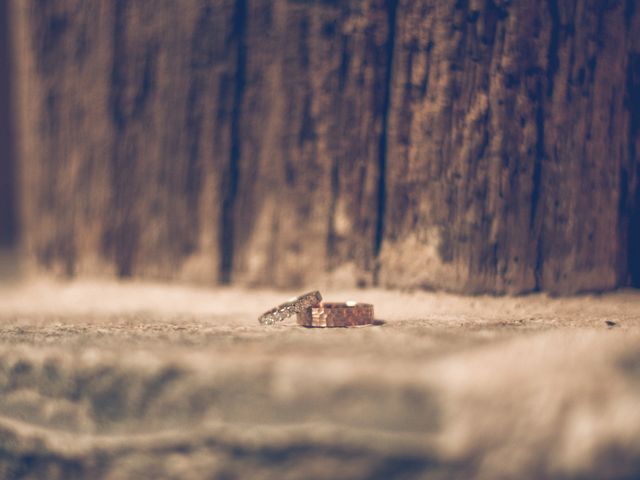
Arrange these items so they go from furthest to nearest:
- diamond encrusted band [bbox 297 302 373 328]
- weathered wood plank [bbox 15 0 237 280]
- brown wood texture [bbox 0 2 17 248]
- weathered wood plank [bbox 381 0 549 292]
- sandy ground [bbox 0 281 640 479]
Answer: brown wood texture [bbox 0 2 17 248] < weathered wood plank [bbox 15 0 237 280] < weathered wood plank [bbox 381 0 549 292] < diamond encrusted band [bbox 297 302 373 328] < sandy ground [bbox 0 281 640 479]

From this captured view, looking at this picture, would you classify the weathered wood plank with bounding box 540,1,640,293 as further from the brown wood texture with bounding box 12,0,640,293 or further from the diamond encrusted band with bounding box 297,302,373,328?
the diamond encrusted band with bounding box 297,302,373,328

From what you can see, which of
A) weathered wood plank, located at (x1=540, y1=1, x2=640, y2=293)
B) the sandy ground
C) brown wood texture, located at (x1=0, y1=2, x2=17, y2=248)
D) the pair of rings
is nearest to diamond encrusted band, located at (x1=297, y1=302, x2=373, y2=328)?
the pair of rings

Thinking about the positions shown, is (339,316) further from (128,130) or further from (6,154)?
(6,154)

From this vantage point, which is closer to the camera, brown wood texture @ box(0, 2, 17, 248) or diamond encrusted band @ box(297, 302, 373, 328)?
diamond encrusted band @ box(297, 302, 373, 328)

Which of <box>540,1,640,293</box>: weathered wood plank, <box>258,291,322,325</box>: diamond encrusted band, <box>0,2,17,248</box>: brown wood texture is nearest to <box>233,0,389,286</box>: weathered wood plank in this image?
<box>258,291,322,325</box>: diamond encrusted band

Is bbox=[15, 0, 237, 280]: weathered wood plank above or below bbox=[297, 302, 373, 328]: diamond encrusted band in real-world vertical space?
above

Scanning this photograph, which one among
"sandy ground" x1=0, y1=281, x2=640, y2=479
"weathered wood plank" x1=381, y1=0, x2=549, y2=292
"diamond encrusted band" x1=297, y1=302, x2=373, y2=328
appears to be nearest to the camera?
"sandy ground" x1=0, y1=281, x2=640, y2=479

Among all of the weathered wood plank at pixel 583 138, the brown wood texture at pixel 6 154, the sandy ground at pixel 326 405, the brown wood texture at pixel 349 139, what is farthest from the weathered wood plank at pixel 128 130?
the brown wood texture at pixel 6 154
